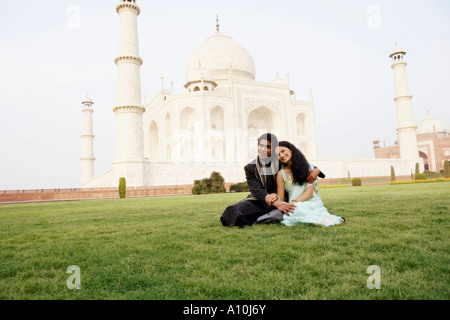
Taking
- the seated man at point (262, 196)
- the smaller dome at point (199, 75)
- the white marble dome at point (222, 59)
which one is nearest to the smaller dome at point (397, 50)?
the white marble dome at point (222, 59)

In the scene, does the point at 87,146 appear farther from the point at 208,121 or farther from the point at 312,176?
the point at 312,176

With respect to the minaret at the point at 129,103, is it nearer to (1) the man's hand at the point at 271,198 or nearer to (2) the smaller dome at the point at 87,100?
(2) the smaller dome at the point at 87,100

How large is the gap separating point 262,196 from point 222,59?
2415cm

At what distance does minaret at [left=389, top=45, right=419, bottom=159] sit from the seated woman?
25483 millimetres

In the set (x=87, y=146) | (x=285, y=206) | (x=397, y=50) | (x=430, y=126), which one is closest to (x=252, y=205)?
(x=285, y=206)

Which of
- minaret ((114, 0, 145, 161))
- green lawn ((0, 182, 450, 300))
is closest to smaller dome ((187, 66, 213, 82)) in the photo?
minaret ((114, 0, 145, 161))

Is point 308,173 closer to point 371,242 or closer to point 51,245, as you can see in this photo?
point 371,242

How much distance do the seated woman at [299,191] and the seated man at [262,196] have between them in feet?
0.22

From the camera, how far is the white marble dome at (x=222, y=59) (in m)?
25.5

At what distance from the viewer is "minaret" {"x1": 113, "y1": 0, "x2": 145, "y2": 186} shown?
15.6m

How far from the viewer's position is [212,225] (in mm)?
3318

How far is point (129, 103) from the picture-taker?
15.7 meters
